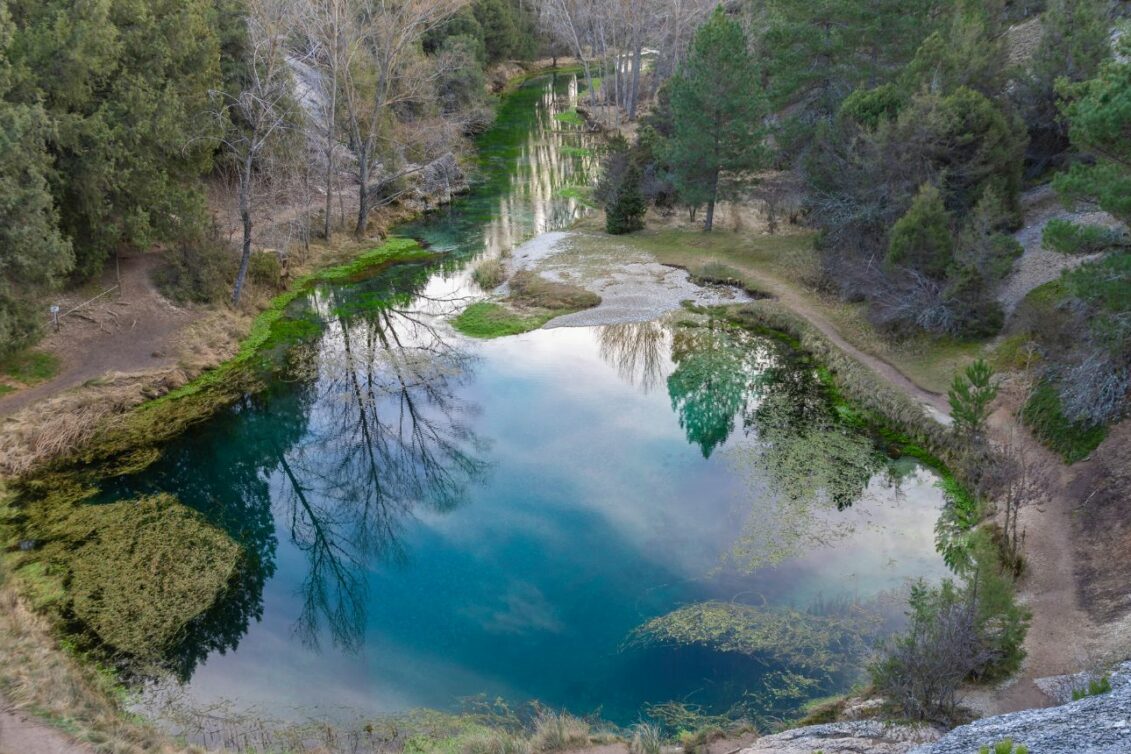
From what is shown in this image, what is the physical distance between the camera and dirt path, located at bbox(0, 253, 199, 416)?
23156mm

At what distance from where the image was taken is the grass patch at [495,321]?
95.7 feet

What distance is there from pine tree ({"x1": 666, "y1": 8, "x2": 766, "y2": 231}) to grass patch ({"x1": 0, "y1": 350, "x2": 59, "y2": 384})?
24595 millimetres

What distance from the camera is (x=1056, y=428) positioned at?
736 inches

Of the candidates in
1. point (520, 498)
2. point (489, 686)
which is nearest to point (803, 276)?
point (520, 498)

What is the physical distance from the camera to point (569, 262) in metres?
34.8

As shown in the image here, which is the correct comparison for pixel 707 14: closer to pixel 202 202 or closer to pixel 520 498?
pixel 202 202

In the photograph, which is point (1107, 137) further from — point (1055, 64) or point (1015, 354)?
point (1055, 64)

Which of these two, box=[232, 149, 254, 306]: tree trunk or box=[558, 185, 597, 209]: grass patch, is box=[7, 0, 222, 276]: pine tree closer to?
box=[232, 149, 254, 306]: tree trunk

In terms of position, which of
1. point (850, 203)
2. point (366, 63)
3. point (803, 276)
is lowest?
point (803, 276)

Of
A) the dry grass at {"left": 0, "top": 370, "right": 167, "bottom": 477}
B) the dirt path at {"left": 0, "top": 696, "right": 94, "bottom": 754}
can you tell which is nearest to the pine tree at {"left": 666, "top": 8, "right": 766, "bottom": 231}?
the dry grass at {"left": 0, "top": 370, "right": 167, "bottom": 477}

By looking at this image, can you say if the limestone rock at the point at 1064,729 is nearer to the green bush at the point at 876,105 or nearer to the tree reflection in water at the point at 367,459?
the tree reflection in water at the point at 367,459

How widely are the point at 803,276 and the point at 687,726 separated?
21.2m

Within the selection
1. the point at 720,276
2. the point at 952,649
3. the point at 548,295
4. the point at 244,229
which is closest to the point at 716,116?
the point at 720,276

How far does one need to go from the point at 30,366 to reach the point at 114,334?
2.87 metres
